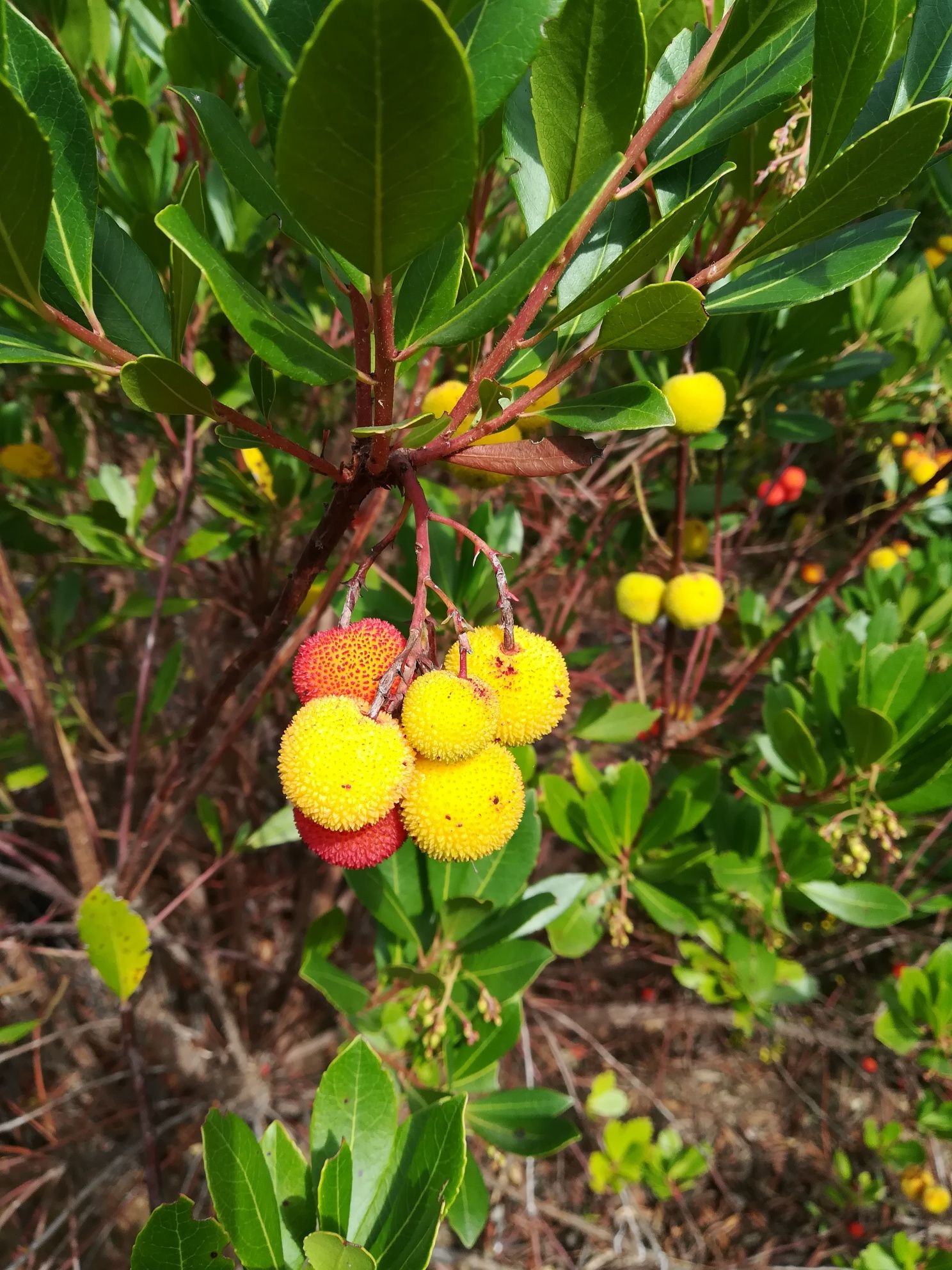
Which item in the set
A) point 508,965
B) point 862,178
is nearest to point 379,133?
point 862,178

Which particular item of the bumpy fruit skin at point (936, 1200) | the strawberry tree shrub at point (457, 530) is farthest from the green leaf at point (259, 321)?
the bumpy fruit skin at point (936, 1200)

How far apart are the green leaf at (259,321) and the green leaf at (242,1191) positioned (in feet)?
2.32

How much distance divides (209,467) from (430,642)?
39.2 inches

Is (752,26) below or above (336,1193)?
above

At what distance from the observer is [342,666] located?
708mm

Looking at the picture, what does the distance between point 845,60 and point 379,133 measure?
1.16 ft

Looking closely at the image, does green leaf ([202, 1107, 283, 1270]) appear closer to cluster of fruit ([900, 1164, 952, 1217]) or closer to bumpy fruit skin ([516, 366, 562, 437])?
bumpy fruit skin ([516, 366, 562, 437])

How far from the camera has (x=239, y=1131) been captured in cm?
77

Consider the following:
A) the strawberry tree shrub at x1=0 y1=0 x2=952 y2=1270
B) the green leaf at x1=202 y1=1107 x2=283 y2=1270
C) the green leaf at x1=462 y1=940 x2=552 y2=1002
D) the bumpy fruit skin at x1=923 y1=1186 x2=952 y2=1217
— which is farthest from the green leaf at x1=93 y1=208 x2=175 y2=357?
the bumpy fruit skin at x1=923 y1=1186 x2=952 y2=1217

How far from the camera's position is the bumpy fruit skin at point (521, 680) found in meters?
0.73

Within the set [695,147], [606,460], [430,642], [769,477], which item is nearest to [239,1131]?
[430,642]

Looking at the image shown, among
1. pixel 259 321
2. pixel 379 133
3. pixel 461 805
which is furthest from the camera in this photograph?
pixel 461 805

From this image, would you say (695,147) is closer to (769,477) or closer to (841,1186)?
(769,477)

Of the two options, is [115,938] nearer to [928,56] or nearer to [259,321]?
[259,321]
